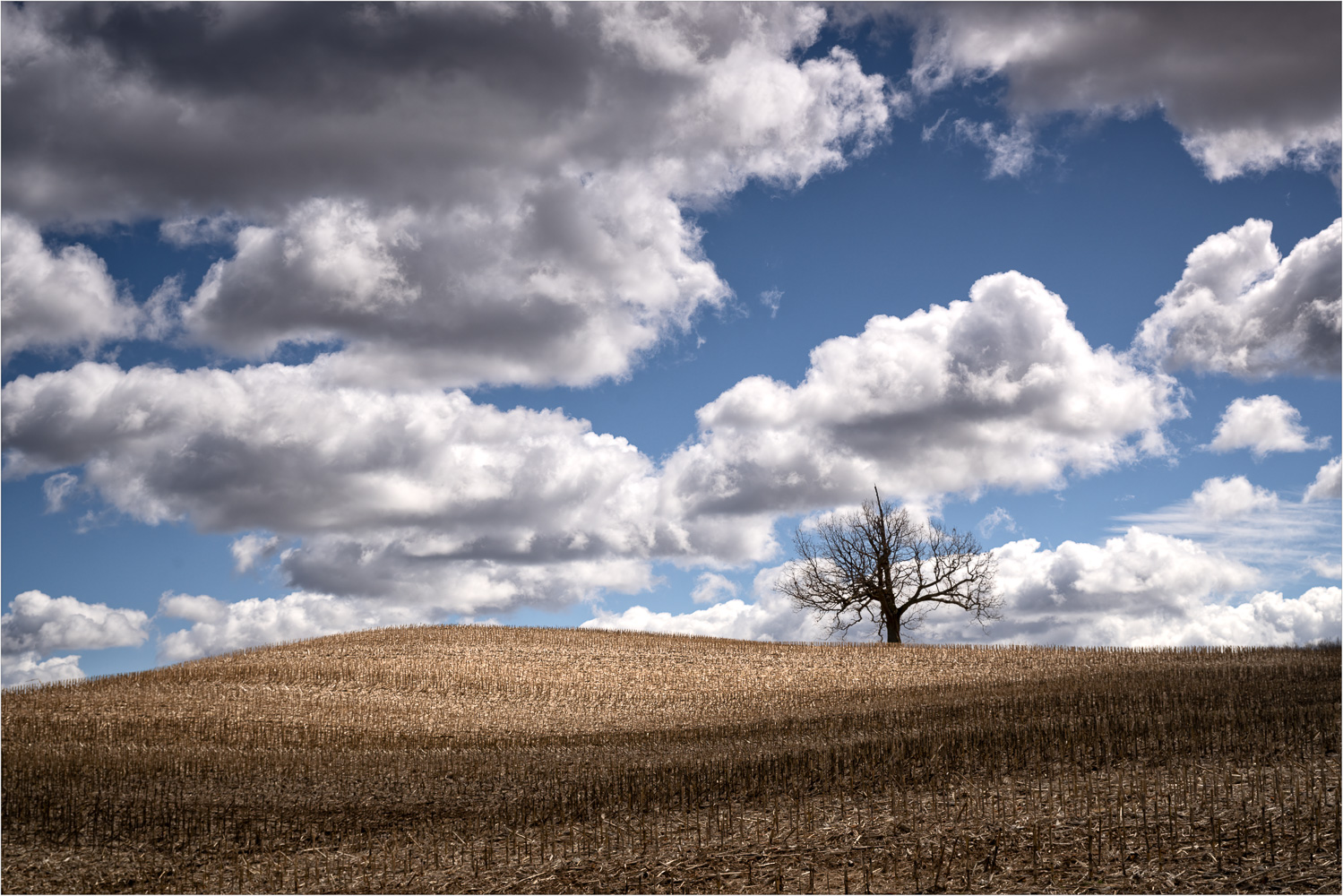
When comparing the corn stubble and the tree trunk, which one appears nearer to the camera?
the corn stubble

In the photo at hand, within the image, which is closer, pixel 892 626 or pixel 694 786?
pixel 694 786

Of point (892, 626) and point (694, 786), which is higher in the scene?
point (892, 626)

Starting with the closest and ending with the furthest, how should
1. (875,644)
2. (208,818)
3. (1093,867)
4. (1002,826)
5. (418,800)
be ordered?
1. (1093,867)
2. (1002,826)
3. (208,818)
4. (418,800)
5. (875,644)

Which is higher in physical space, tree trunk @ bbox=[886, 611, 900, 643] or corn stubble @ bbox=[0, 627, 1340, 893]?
tree trunk @ bbox=[886, 611, 900, 643]

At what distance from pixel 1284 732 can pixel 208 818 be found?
20.1 meters

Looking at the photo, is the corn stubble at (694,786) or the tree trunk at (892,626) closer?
the corn stubble at (694,786)

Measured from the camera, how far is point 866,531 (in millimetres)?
54781

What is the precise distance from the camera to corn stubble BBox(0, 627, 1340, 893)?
12.0m

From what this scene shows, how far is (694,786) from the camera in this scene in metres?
17.6

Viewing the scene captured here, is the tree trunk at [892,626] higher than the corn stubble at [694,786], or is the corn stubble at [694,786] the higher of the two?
the tree trunk at [892,626]

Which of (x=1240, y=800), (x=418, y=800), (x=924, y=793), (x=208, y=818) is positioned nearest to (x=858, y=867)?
(x=924, y=793)

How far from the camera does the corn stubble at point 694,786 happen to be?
39.4ft

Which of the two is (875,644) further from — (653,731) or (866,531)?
(653,731)

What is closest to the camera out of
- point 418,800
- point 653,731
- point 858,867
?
point 858,867
